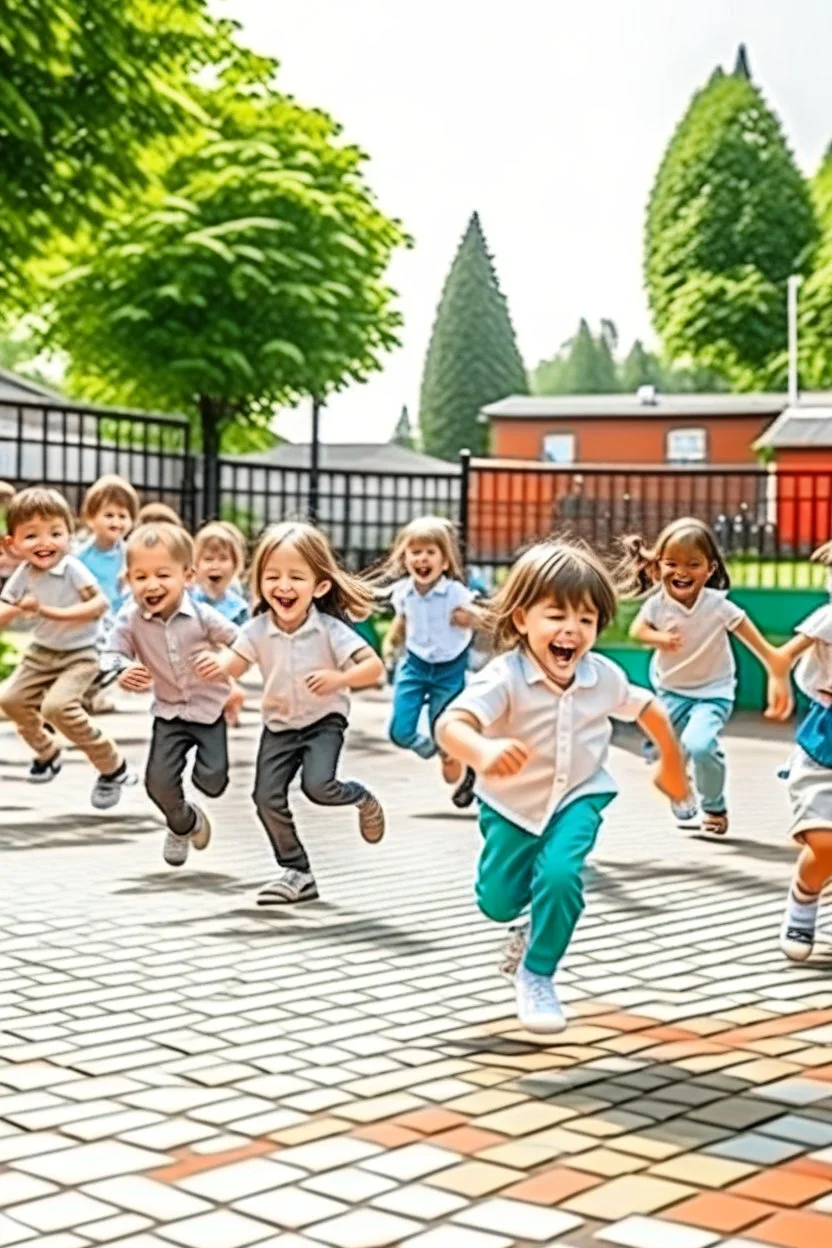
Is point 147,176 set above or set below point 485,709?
above

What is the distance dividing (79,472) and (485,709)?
13.2 m

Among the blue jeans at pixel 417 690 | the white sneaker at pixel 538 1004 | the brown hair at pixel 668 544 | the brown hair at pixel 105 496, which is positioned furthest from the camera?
the brown hair at pixel 105 496

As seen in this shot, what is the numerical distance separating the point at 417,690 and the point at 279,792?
3.61 m

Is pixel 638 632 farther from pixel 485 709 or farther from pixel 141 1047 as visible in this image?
Result: pixel 141 1047

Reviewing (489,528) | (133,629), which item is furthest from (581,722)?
(489,528)

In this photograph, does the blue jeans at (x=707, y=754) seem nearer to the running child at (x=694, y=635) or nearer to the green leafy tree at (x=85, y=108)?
the running child at (x=694, y=635)

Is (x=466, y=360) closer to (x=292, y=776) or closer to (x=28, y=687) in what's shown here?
(x=28, y=687)

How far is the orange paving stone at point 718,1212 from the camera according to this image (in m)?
3.67

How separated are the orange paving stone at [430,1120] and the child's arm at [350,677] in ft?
8.83

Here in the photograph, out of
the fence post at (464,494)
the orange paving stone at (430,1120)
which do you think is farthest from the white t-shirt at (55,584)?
the fence post at (464,494)

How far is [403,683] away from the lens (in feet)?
35.7

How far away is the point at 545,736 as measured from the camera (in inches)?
207

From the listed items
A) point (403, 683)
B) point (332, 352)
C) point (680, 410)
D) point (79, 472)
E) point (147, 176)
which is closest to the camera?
point (403, 683)

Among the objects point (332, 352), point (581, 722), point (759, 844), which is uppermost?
point (332, 352)
